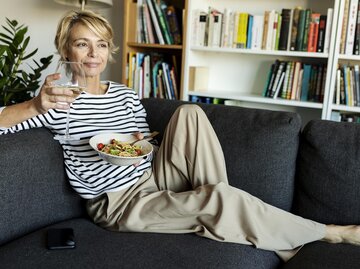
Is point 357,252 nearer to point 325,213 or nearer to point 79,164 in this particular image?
point 325,213

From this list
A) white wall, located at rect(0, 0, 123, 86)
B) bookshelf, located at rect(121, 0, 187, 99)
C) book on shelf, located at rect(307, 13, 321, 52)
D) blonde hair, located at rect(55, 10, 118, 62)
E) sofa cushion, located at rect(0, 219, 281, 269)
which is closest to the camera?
sofa cushion, located at rect(0, 219, 281, 269)

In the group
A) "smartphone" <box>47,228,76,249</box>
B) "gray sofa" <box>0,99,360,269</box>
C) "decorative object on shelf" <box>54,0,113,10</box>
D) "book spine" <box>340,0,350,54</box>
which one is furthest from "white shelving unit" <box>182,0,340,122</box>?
"smartphone" <box>47,228,76,249</box>

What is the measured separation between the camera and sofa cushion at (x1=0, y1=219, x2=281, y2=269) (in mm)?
1173

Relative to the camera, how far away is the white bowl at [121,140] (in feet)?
4.50

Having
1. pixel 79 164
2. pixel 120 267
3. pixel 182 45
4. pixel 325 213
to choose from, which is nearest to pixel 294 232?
pixel 325 213

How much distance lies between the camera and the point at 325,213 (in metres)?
1.53

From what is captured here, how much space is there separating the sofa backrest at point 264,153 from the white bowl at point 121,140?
311mm

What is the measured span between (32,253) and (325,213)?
1013 mm

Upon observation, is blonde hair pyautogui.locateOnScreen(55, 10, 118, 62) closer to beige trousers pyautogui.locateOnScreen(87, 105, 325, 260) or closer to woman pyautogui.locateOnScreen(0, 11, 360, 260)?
woman pyautogui.locateOnScreen(0, 11, 360, 260)

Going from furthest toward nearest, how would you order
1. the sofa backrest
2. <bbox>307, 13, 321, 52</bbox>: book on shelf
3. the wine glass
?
<bbox>307, 13, 321, 52</bbox>: book on shelf < the sofa backrest < the wine glass

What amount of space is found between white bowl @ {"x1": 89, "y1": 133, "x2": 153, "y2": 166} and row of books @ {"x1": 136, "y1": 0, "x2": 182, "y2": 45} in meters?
1.35

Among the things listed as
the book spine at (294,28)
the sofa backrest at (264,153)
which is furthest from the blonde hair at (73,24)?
the book spine at (294,28)

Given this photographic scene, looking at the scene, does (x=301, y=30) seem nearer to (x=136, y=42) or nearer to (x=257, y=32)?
(x=257, y=32)

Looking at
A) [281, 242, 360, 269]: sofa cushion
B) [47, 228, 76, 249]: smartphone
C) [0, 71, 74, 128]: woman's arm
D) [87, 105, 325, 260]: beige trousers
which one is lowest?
[281, 242, 360, 269]: sofa cushion
